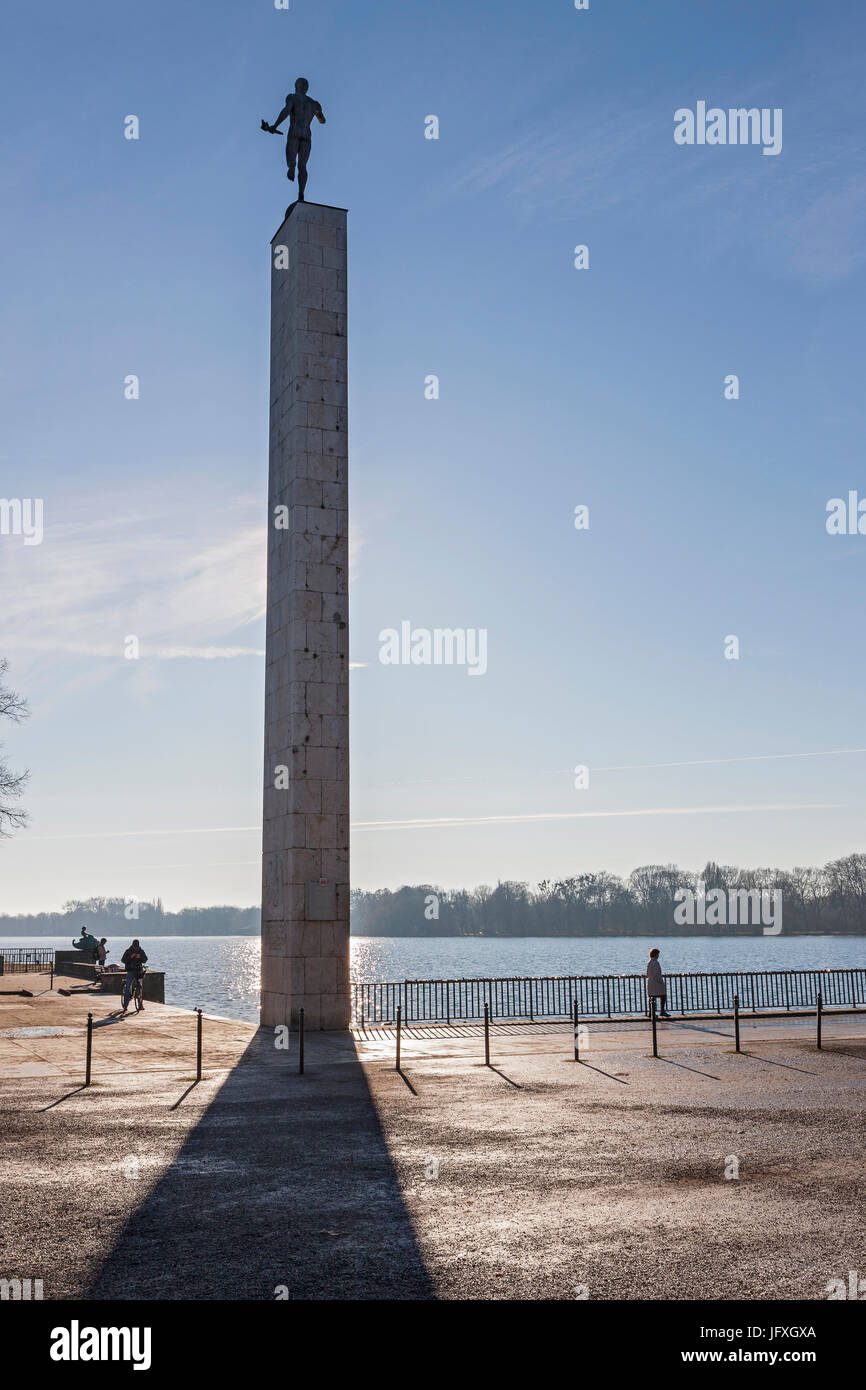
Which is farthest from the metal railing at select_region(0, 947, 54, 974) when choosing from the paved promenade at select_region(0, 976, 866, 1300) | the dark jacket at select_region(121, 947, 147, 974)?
the paved promenade at select_region(0, 976, 866, 1300)

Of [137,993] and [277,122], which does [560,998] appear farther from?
[277,122]

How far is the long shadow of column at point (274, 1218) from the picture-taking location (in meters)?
7.79

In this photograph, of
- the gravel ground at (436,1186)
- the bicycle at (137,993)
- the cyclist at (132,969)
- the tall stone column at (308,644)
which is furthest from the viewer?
the bicycle at (137,993)

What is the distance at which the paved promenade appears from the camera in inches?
315

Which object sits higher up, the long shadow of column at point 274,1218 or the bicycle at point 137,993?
the long shadow of column at point 274,1218

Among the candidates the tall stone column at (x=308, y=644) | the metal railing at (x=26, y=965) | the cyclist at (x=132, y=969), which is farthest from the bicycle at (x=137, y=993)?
the metal railing at (x=26, y=965)

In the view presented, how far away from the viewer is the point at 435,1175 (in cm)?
1112

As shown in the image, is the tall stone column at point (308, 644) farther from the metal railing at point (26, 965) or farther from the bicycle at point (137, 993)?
the metal railing at point (26, 965)

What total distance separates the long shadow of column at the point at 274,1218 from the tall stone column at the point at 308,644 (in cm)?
1032

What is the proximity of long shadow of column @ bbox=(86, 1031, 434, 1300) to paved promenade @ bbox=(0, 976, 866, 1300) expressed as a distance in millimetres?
30

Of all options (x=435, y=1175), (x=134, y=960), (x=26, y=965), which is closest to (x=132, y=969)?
(x=134, y=960)

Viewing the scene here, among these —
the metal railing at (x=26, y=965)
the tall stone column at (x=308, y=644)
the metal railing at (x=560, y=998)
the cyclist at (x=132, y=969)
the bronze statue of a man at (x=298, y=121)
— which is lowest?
the metal railing at (x=26, y=965)

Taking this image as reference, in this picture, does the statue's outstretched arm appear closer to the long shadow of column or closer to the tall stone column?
the tall stone column

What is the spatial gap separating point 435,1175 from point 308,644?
54.8ft
